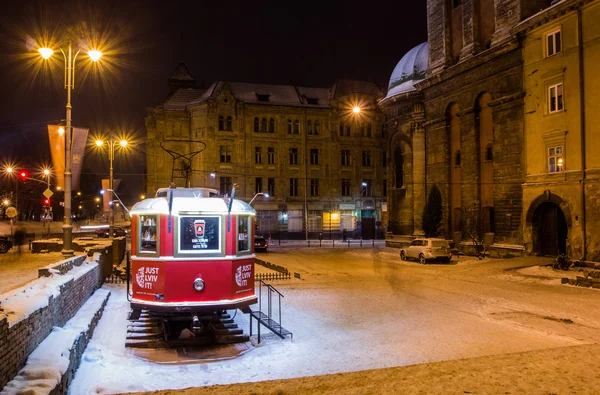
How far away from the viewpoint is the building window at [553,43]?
2693cm

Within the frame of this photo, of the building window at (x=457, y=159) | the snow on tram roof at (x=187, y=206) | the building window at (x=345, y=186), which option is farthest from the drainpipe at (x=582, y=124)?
the building window at (x=345, y=186)

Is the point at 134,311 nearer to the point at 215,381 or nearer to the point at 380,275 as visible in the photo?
the point at 215,381

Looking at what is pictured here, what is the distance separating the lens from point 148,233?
11.6 meters

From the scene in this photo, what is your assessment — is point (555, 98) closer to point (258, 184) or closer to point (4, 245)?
point (4, 245)

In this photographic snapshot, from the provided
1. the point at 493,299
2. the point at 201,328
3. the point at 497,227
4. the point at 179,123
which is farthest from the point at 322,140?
the point at 201,328

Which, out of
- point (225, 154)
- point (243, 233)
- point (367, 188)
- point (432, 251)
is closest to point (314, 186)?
point (367, 188)

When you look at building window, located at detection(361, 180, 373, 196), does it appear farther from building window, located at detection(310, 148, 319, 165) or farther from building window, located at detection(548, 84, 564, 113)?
building window, located at detection(548, 84, 564, 113)

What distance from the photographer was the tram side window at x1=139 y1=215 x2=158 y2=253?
11.5 metres

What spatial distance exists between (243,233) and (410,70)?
3643 centimetres

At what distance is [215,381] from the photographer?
9102 millimetres

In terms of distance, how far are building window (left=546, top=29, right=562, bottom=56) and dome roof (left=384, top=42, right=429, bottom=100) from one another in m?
15.7

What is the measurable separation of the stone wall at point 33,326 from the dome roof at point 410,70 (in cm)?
3627

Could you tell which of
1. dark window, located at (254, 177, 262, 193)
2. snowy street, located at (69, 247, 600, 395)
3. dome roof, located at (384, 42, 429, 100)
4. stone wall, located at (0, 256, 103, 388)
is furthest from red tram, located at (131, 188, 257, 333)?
dark window, located at (254, 177, 262, 193)

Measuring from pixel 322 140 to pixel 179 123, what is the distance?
1716cm
